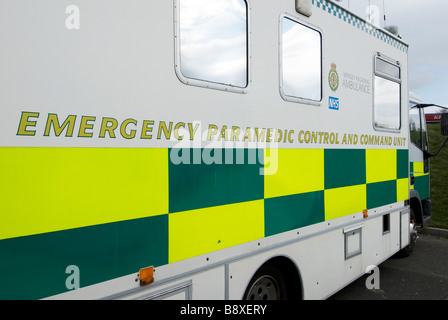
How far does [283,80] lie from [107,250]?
171 cm

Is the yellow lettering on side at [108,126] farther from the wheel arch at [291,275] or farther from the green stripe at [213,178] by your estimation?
the wheel arch at [291,275]

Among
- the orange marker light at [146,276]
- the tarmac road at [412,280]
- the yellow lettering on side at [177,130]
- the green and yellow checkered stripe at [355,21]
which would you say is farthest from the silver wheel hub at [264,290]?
the green and yellow checkered stripe at [355,21]

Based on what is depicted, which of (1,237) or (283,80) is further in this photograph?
(283,80)

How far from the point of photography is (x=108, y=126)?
67.0 inches

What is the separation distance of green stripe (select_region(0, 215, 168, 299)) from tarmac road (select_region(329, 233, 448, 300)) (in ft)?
9.03

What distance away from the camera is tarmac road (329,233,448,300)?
3982 mm

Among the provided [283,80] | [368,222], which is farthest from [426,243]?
[283,80]

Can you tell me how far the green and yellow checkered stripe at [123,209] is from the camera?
1.45 meters

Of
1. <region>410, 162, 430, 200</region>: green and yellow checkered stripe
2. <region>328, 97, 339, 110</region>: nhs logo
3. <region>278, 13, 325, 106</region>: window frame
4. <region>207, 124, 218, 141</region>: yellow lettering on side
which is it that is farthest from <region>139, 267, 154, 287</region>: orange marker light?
<region>410, 162, 430, 200</region>: green and yellow checkered stripe

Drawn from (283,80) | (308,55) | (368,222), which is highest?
(308,55)

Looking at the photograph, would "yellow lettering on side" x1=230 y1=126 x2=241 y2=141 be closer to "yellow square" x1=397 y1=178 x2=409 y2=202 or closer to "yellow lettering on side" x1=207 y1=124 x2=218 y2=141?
"yellow lettering on side" x1=207 y1=124 x2=218 y2=141

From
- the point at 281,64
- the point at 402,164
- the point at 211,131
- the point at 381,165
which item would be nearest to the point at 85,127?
the point at 211,131

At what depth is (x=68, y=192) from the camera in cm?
157
